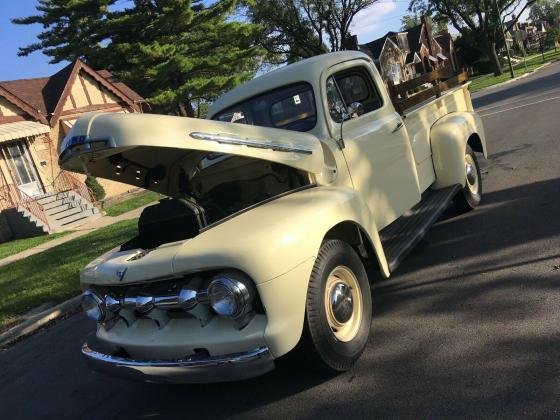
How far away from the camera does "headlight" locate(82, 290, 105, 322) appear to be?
3.75 metres

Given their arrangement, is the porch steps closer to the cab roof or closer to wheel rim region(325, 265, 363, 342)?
the cab roof

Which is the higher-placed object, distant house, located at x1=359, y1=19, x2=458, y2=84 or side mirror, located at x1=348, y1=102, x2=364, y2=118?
distant house, located at x1=359, y1=19, x2=458, y2=84

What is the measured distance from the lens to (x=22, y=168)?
21.4 m

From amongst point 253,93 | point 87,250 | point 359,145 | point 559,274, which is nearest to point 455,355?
point 559,274

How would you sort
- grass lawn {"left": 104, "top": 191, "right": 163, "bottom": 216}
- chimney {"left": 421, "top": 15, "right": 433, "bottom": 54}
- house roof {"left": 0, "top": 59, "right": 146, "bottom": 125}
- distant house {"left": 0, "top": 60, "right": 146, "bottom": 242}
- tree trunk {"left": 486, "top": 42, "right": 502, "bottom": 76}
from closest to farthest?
grass lawn {"left": 104, "top": 191, "right": 163, "bottom": 216} < distant house {"left": 0, "top": 60, "right": 146, "bottom": 242} < house roof {"left": 0, "top": 59, "right": 146, "bottom": 125} < tree trunk {"left": 486, "top": 42, "right": 502, "bottom": 76} < chimney {"left": 421, "top": 15, "right": 433, "bottom": 54}

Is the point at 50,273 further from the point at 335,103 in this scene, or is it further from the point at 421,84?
the point at 421,84

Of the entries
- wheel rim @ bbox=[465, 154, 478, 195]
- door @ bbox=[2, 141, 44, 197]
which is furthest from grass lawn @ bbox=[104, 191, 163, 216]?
wheel rim @ bbox=[465, 154, 478, 195]

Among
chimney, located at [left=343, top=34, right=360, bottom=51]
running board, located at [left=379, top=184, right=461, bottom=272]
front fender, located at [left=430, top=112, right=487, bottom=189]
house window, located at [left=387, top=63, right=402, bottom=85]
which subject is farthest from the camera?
house window, located at [left=387, top=63, right=402, bottom=85]

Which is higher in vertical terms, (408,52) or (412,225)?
(408,52)

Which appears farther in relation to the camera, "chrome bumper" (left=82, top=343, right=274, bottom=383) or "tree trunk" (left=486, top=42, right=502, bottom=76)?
"tree trunk" (left=486, top=42, right=502, bottom=76)

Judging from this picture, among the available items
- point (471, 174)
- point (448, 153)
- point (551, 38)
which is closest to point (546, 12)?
point (551, 38)

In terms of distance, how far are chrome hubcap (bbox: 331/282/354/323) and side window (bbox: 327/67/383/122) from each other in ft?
5.96

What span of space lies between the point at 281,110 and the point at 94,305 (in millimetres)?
2288

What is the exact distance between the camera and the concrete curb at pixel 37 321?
6.50 meters
